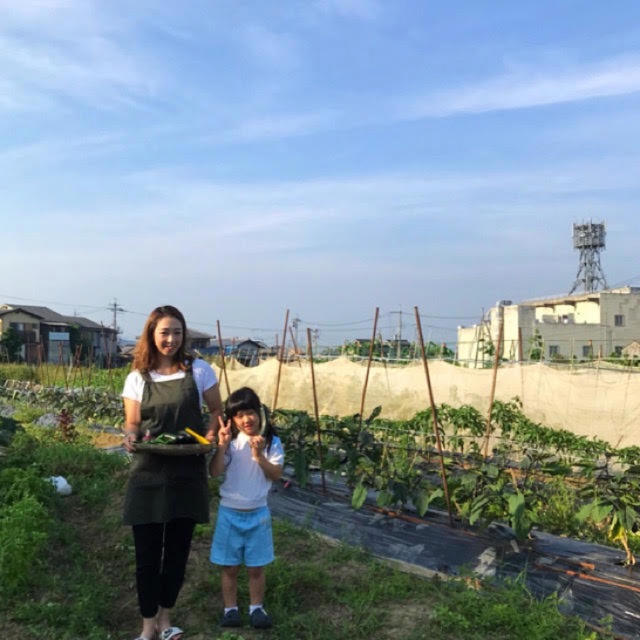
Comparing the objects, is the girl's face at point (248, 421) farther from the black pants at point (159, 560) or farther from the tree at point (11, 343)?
the tree at point (11, 343)

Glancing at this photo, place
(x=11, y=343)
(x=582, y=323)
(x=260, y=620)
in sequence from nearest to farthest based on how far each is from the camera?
(x=260, y=620) → (x=582, y=323) → (x=11, y=343)

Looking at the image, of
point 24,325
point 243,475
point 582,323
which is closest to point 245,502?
point 243,475

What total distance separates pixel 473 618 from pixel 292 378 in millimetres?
8067

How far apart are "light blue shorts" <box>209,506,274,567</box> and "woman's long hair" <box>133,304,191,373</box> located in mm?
671

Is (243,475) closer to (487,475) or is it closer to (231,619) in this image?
(231,619)

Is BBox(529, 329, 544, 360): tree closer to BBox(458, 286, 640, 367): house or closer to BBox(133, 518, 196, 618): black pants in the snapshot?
BBox(458, 286, 640, 367): house

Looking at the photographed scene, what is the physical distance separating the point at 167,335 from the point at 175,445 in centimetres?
42

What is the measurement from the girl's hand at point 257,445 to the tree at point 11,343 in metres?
31.1

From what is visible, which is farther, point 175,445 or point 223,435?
point 223,435

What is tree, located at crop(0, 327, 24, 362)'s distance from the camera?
30984 millimetres

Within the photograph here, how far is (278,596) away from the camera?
3051 mm

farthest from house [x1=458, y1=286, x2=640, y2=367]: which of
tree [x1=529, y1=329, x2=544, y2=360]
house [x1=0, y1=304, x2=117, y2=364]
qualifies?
house [x1=0, y1=304, x2=117, y2=364]

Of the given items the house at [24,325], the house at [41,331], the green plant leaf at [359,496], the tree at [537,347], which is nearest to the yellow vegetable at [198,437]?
the green plant leaf at [359,496]

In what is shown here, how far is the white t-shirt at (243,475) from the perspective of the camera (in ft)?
9.16
